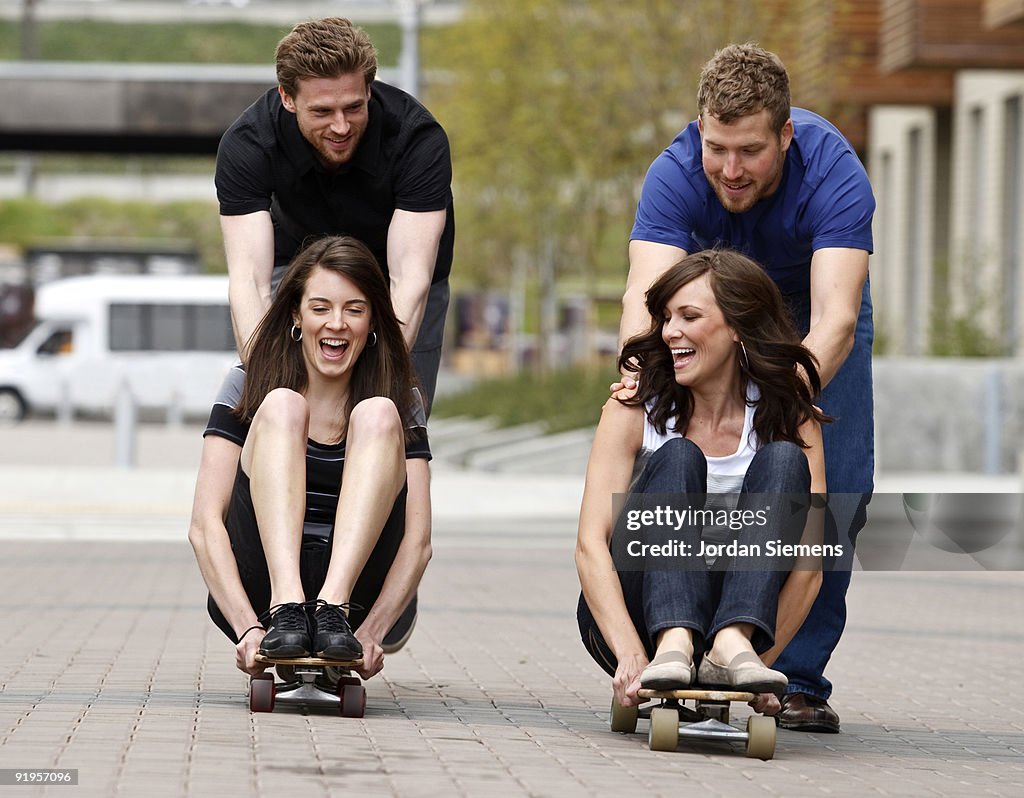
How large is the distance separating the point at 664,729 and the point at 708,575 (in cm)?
38

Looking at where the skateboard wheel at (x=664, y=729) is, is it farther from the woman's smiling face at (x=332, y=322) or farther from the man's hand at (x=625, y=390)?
the woman's smiling face at (x=332, y=322)

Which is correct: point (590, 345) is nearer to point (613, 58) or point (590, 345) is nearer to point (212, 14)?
point (613, 58)

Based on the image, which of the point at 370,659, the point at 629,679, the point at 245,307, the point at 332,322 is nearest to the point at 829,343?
the point at 629,679

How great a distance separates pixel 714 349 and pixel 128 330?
109ft

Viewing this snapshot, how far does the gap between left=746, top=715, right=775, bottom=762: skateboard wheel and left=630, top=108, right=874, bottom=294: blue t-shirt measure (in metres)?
1.40

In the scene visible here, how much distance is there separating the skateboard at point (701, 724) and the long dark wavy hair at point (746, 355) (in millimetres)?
693

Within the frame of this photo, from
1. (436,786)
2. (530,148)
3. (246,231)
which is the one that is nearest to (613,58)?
(530,148)

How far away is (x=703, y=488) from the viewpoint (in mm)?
4809

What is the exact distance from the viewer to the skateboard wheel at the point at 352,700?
4992 millimetres

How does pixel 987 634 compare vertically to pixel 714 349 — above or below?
below

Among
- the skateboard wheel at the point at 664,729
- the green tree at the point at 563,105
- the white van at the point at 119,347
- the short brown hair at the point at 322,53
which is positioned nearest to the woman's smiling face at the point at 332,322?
the short brown hair at the point at 322,53

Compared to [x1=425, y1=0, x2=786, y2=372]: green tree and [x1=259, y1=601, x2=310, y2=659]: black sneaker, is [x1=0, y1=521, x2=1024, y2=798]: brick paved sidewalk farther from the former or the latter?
[x1=425, y1=0, x2=786, y2=372]: green tree

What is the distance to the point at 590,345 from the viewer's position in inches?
1524

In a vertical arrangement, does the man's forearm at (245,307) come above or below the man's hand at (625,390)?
above
